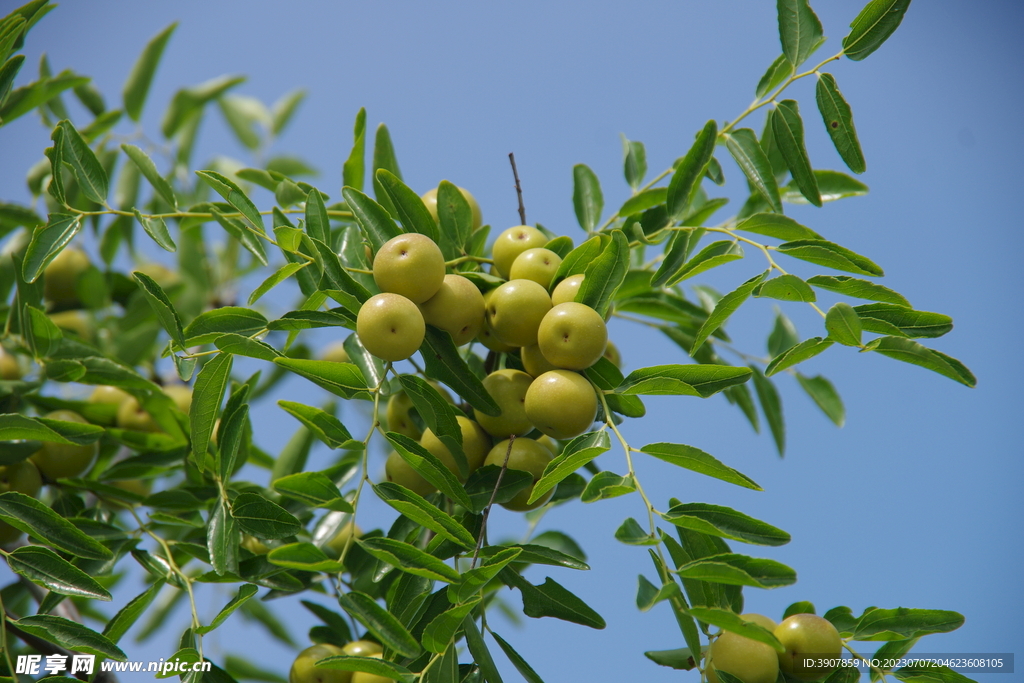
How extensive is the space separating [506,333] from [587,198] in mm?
788

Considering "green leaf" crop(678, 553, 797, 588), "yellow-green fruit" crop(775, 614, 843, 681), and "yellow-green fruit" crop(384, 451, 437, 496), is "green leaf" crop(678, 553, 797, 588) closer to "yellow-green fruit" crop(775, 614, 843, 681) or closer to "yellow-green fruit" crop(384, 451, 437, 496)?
"yellow-green fruit" crop(775, 614, 843, 681)

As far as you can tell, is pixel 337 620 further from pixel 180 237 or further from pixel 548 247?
pixel 180 237

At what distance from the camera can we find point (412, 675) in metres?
1.78

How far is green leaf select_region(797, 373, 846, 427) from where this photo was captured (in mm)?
2990

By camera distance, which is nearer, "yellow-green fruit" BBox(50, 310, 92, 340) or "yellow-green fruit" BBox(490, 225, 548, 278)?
"yellow-green fruit" BBox(490, 225, 548, 278)

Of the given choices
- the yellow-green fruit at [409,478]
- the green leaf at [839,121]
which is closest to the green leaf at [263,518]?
the yellow-green fruit at [409,478]

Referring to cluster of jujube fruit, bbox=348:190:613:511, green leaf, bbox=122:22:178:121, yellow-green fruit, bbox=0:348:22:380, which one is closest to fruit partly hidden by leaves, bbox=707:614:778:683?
cluster of jujube fruit, bbox=348:190:613:511

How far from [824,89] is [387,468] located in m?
1.61

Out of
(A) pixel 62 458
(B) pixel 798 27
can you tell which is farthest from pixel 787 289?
(A) pixel 62 458

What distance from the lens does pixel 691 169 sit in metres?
2.16

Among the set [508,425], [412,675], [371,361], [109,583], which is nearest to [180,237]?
[109,583]

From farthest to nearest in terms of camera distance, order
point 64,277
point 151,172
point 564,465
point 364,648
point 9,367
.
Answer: point 64,277 → point 9,367 → point 151,172 → point 364,648 → point 564,465

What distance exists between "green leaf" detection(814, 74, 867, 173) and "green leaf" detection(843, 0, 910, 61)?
11 centimetres

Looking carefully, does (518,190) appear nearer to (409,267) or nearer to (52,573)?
(409,267)
